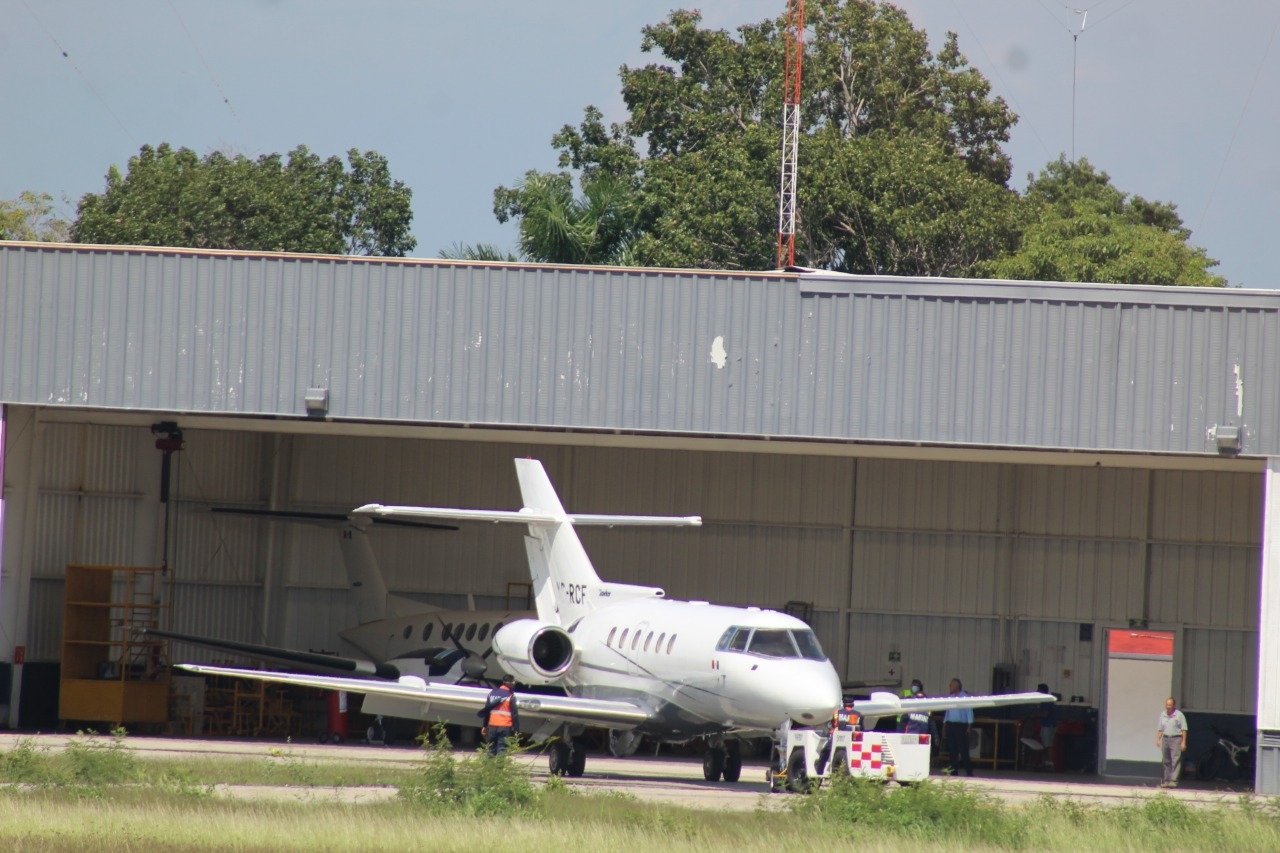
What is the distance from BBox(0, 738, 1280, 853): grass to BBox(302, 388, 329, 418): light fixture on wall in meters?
6.26

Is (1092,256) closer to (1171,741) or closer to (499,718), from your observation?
(1171,741)

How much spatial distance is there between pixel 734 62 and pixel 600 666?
28.4 m

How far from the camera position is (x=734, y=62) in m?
46.6

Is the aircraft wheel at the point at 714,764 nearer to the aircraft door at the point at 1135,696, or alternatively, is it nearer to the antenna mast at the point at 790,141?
the aircraft door at the point at 1135,696

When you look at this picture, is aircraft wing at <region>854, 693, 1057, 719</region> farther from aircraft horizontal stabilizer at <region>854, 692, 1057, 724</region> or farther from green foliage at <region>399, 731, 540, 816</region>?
green foliage at <region>399, 731, 540, 816</region>

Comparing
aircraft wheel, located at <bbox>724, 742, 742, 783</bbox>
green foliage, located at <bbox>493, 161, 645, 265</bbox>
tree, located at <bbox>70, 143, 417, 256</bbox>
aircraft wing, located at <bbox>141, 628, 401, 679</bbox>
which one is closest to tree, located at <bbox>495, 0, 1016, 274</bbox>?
green foliage, located at <bbox>493, 161, 645, 265</bbox>

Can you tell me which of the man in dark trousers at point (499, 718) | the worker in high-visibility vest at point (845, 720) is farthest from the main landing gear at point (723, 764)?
the man in dark trousers at point (499, 718)

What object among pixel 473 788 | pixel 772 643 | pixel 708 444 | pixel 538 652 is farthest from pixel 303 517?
pixel 473 788

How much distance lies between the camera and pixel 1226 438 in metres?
21.6

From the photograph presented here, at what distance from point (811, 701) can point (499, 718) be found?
12.9 ft

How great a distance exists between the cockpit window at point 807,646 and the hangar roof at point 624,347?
3451mm

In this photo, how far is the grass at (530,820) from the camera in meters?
13.7

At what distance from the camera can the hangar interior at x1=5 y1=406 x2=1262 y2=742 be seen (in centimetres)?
2948

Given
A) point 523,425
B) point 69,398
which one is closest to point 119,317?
point 69,398
